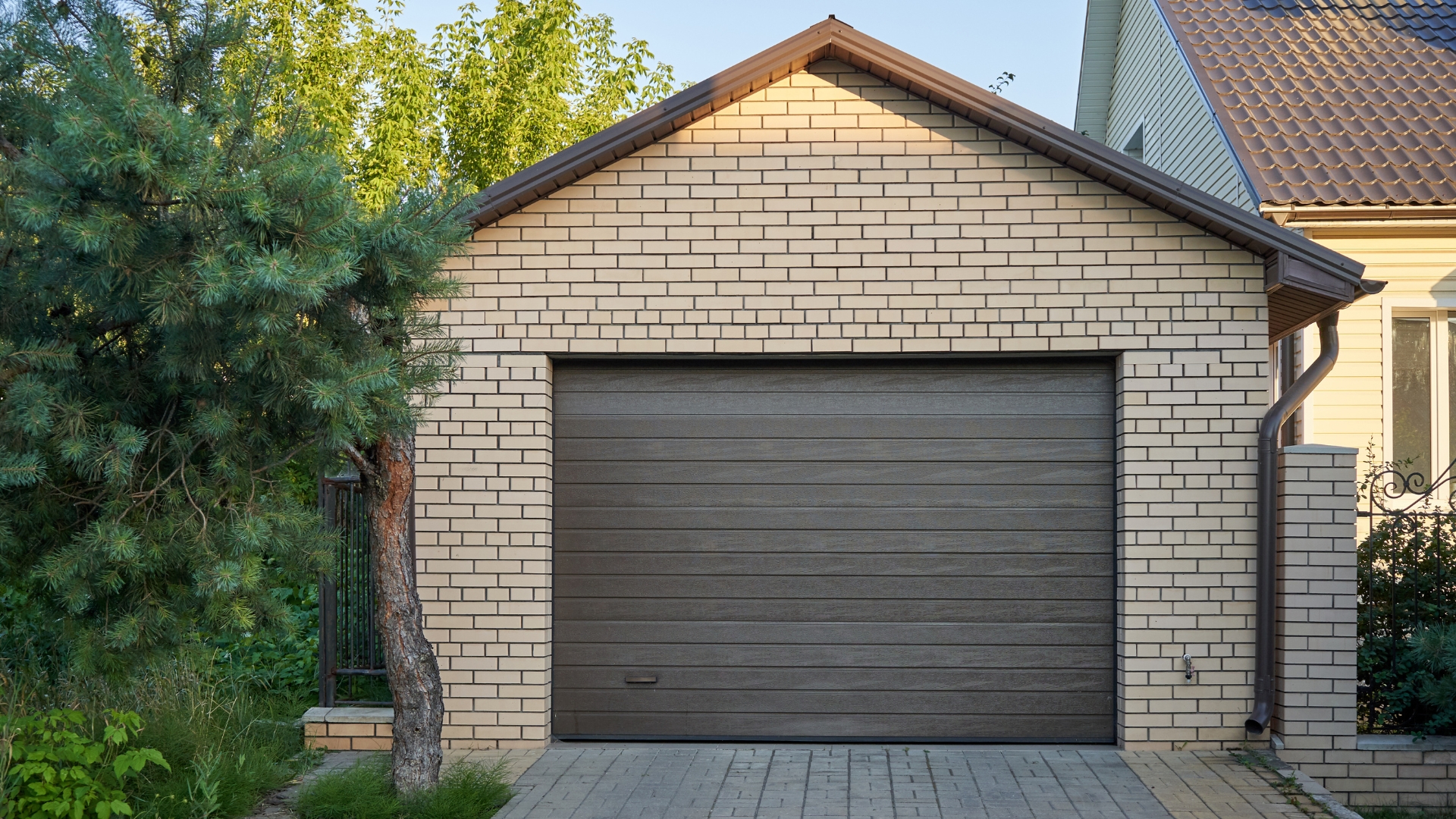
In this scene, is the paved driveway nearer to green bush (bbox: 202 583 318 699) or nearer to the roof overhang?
green bush (bbox: 202 583 318 699)

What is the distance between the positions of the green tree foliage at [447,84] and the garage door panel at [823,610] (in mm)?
10657

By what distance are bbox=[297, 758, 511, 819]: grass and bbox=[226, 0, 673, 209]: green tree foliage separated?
11.9 meters

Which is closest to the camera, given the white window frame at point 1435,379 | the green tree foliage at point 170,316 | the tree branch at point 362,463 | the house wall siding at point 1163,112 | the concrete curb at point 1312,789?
the green tree foliage at point 170,316

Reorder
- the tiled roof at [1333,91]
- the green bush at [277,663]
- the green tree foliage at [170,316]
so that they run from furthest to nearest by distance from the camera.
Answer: the tiled roof at [1333,91] → the green bush at [277,663] → the green tree foliage at [170,316]

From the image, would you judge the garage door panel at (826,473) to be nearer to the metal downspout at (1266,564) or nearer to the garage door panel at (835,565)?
the garage door panel at (835,565)

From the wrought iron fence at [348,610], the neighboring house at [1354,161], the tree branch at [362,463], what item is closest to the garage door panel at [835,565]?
the wrought iron fence at [348,610]

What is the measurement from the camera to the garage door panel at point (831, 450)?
23.8 feet

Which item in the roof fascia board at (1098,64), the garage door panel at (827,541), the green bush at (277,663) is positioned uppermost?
the roof fascia board at (1098,64)

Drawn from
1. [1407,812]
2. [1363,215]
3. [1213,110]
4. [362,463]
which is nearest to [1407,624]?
[1407,812]

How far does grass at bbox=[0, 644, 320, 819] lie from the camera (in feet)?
18.6

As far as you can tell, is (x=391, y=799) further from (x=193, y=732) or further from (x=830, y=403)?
(x=830, y=403)

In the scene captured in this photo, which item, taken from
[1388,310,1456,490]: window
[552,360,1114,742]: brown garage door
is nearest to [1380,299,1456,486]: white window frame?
[1388,310,1456,490]: window

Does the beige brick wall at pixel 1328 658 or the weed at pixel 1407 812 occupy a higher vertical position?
the beige brick wall at pixel 1328 658

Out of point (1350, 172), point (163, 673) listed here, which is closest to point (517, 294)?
point (163, 673)
